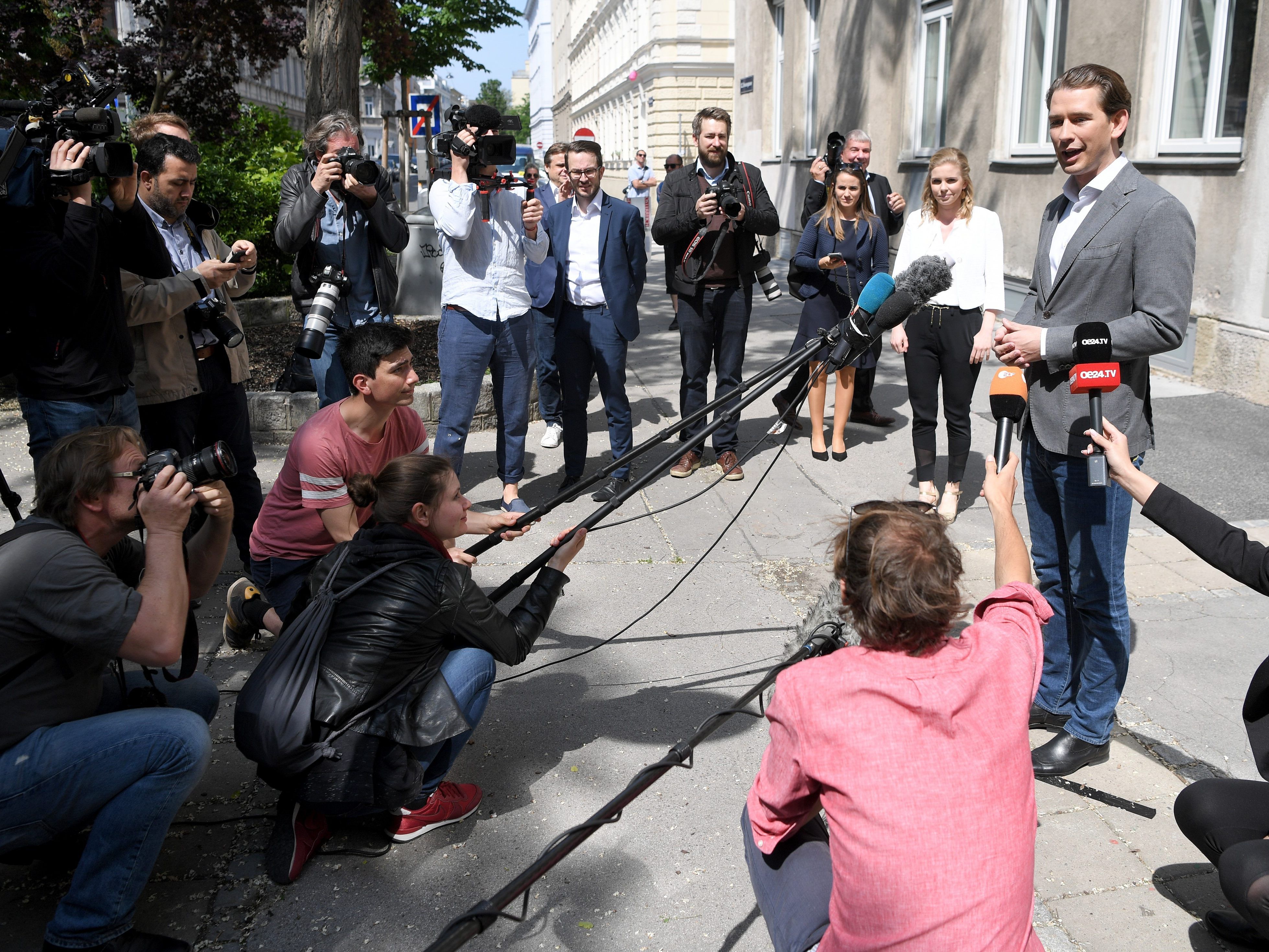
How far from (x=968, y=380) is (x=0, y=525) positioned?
215 inches

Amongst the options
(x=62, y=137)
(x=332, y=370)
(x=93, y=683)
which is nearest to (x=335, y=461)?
(x=93, y=683)

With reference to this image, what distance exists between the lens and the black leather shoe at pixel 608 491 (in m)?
5.98

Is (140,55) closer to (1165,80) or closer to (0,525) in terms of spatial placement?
(0,525)

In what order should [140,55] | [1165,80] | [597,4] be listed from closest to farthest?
[1165,80], [140,55], [597,4]

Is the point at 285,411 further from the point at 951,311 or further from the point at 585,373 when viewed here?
the point at 951,311

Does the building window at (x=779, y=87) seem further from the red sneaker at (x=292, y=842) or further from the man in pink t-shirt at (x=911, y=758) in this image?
the man in pink t-shirt at (x=911, y=758)

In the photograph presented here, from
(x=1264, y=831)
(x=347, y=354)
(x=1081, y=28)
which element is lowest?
(x=1264, y=831)

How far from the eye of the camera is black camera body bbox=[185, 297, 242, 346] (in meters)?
4.61

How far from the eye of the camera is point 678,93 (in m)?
32.6

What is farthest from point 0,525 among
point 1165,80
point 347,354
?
point 1165,80

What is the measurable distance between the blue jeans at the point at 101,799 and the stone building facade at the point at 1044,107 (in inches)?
314

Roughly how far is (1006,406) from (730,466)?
3.86m

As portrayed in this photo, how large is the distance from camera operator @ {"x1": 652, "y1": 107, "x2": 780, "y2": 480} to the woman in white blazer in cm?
101

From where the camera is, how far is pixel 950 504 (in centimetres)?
590
